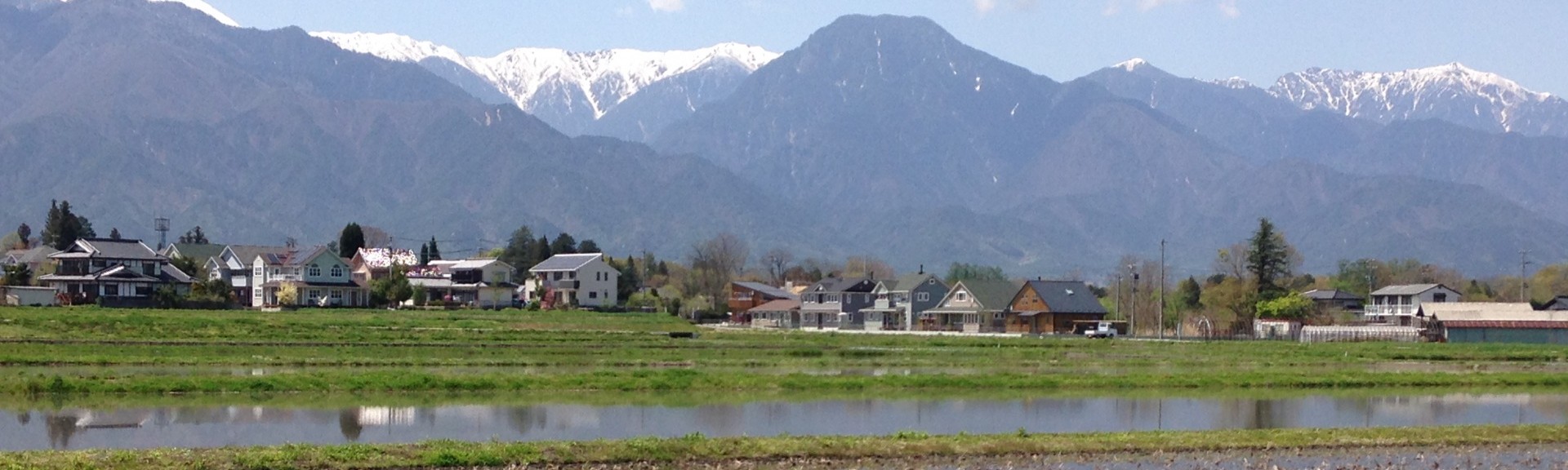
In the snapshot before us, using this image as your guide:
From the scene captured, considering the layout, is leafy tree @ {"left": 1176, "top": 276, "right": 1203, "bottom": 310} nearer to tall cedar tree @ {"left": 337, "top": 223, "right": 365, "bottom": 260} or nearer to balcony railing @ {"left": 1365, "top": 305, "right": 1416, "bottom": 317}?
balcony railing @ {"left": 1365, "top": 305, "right": 1416, "bottom": 317}

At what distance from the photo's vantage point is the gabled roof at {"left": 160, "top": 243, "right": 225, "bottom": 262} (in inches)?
5586

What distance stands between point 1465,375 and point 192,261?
94.4 m

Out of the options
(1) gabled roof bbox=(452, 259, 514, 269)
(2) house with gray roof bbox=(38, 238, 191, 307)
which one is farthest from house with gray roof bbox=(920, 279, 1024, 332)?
(2) house with gray roof bbox=(38, 238, 191, 307)

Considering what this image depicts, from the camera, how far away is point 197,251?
144 m

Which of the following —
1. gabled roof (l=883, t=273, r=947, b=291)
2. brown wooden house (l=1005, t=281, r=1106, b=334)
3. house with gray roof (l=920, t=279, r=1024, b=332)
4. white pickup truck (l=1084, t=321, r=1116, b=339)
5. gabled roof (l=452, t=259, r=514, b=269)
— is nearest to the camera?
white pickup truck (l=1084, t=321, r=1116, b=339)

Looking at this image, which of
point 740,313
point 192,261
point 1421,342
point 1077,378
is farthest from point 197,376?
point 740,313

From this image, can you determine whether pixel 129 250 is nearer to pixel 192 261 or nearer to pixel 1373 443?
pixel 192 261

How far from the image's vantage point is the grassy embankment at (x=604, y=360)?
43781mm

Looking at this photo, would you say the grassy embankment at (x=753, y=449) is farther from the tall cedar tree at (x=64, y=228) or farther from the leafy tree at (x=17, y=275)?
the tall cedar tree at (x=64, y=228)

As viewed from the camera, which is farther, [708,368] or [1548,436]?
[708,368]

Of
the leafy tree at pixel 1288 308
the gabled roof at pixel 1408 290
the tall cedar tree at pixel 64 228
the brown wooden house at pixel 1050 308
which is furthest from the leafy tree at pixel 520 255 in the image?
the gabled roof at pixel 1408 290

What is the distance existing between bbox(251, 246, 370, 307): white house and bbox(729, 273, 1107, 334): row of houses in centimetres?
3058

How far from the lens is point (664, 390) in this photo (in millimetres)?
43719

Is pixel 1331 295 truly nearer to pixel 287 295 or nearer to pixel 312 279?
pixel 312 279
